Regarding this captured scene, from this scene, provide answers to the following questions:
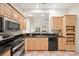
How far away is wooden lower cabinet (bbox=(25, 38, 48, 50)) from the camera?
5484 millimetres

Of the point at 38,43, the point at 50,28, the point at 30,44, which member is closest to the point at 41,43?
the point at 38,43

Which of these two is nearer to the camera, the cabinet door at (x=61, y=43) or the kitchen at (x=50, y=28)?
the kitchen at (x=50, y=28)

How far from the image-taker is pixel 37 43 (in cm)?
551

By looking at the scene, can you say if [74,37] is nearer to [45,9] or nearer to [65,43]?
[65,43]

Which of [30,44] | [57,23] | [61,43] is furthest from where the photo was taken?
[57,23]

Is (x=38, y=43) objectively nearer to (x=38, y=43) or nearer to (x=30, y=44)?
(x=38, y=43)

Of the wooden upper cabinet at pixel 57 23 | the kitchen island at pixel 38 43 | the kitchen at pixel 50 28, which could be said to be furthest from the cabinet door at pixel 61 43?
the wooden upper cabinet at pixel 57 23

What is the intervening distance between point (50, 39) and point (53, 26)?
88cm

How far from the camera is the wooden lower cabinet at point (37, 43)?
216 inches

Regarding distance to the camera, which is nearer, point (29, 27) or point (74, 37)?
point (74, 37)

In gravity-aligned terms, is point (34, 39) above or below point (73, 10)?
below

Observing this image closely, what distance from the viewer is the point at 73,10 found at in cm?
572

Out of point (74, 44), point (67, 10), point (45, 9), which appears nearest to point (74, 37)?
point (74, 44)

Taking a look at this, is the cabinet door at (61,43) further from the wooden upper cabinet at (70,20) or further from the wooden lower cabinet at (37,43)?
the wooden upper cabinet at (70,20)
